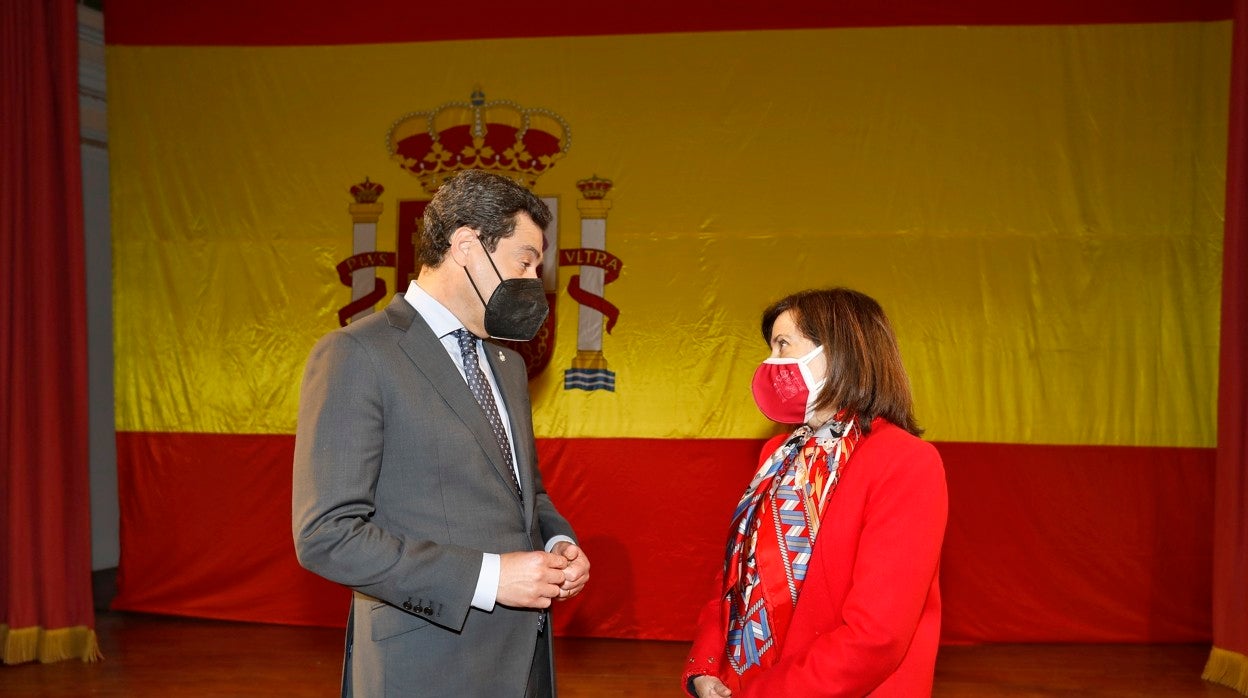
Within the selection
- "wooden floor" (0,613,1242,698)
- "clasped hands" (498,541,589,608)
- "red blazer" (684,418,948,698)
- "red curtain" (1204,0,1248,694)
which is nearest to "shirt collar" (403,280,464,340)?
"clasped hands" (498,541,589,608)

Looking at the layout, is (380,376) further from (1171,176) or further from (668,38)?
(1171,176)

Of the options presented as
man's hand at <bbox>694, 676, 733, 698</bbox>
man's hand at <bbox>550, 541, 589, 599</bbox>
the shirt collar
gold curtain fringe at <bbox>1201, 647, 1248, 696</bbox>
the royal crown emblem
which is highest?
the royal crown emblem

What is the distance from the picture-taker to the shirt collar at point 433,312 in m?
1.75

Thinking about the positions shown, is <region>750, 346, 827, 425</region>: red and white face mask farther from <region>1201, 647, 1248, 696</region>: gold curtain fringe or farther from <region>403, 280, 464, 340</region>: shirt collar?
<region>1201, 647, 1248, 696</region>: gold curtain fringe

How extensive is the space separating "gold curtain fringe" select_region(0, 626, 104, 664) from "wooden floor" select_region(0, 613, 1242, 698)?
2.0 inches

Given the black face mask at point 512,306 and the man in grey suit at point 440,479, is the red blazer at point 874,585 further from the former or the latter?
the black face mask at point 512,306

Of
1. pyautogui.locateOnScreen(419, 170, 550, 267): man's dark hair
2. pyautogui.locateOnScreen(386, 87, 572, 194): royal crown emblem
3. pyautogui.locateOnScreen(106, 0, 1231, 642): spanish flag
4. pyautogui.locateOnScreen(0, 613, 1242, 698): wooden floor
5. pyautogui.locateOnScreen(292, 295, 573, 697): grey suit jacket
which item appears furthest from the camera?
pyautogui.locateOnScreen(386, 87, 572, 194): royal crown emblem

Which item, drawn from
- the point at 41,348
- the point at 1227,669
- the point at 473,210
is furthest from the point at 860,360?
the point at 41,348

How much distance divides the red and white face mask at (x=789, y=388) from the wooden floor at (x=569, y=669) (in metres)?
2.25

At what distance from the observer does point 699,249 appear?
4.51 meters

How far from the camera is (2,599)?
4133 mm

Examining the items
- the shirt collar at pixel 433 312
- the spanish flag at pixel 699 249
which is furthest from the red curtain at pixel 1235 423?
the shirt collar at pixel 433 312

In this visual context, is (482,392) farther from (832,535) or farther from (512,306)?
(832,535)

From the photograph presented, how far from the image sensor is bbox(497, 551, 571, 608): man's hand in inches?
62.3
